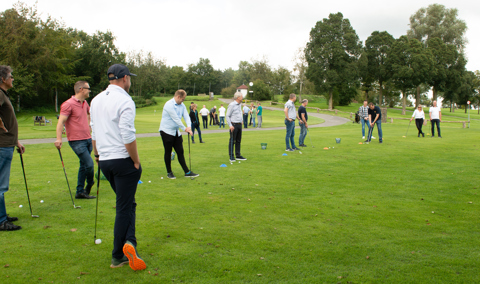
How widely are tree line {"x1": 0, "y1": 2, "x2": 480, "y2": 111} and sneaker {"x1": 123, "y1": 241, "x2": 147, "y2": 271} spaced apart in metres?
49.1

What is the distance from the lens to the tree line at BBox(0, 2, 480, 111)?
157 feet

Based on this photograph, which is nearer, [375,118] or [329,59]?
[375,118]

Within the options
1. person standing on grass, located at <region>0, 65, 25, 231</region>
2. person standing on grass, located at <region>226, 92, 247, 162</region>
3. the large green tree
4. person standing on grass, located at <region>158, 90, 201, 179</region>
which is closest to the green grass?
person standing on grass, located at <region>0, 65, 25, 231</region>

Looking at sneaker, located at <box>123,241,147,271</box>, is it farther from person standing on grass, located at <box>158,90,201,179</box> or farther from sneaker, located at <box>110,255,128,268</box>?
→ person standing on grass, located at <box>158,90,201,179</box>

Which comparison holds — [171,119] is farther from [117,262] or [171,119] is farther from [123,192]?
[117,262]

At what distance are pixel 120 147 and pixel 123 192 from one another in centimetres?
52

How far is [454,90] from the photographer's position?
61.8 metres

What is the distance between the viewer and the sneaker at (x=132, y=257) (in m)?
3.67

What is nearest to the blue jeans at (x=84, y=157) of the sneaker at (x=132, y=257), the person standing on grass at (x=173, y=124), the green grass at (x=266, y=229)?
the green grass at (x=266, y=229)

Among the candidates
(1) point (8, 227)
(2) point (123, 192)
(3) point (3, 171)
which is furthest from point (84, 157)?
(2) point (123, 192)

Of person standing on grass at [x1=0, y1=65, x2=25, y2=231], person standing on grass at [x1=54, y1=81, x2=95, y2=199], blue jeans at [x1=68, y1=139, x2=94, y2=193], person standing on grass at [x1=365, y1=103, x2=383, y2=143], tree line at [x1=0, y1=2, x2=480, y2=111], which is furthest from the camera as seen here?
tree line at [x1=0, y1=2, x2=480, y2=111]

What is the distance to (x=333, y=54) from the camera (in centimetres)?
5806

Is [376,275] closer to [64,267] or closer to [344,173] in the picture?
[64,267]

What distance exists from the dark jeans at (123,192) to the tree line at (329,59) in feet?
160
